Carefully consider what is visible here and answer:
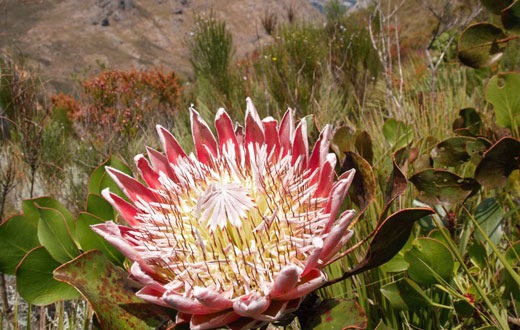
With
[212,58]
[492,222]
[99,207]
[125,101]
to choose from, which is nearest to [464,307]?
[492,222]

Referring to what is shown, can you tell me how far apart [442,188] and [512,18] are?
1.39 ft

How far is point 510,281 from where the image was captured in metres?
0.77

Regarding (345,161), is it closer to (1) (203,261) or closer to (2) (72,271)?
(1) (203,261)

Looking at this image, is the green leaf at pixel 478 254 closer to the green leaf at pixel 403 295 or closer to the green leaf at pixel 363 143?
the green leaf at pixel 403 295

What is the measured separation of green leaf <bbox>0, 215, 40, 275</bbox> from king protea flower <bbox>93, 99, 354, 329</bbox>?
0.47 feet

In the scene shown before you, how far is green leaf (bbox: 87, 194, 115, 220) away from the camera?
2.53ft

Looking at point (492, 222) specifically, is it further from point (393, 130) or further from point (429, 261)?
point (393, 130)

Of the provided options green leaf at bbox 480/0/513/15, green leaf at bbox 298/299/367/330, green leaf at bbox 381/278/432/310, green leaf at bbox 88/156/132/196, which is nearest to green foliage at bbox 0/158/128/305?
green leaf at bbox 88/156/132/196

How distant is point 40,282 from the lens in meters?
0.66

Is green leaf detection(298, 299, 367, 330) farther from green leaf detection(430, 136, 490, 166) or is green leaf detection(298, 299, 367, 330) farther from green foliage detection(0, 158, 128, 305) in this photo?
green leaf detection(430, 136, 490, 166)

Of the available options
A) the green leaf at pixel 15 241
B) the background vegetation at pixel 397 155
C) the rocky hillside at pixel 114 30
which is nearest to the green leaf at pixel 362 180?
the background vegetation at pixel 397 155

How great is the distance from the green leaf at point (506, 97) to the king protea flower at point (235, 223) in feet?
1.51

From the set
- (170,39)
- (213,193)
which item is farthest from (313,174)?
(170,39)

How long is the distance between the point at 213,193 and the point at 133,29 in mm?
115516
